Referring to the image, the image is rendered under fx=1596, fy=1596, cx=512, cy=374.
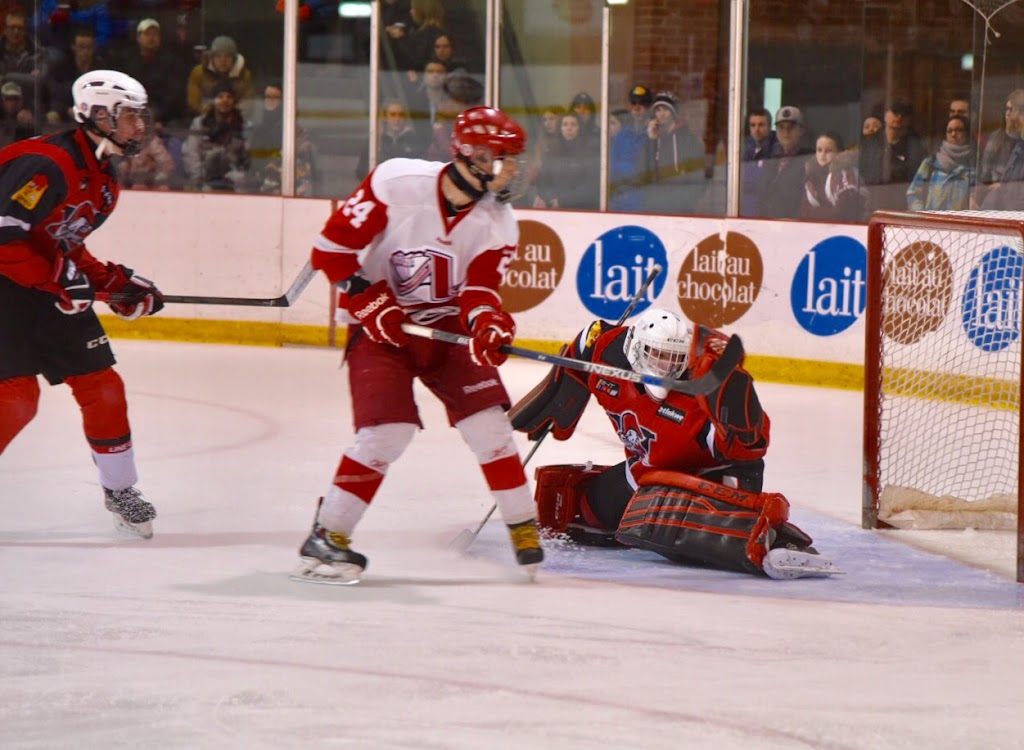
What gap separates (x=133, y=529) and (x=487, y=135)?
146 cm

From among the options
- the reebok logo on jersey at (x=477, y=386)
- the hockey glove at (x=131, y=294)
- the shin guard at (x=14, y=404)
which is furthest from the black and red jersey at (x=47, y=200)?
the reebok logo on jersey at (x=477, y=386)

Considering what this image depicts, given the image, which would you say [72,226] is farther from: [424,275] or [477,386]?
[477,386]

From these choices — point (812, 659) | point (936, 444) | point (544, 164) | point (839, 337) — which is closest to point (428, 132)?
point (544, 164)

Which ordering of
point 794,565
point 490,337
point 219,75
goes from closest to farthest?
point 490,337 → point 794,565 → point 219,75

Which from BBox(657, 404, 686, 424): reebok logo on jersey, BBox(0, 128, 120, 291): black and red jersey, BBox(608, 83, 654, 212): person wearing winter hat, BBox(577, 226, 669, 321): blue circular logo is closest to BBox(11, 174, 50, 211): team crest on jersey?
BBox(0, 128, 120, 291): black and red jersey

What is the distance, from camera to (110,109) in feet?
12.9

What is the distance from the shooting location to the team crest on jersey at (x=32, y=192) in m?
3.78

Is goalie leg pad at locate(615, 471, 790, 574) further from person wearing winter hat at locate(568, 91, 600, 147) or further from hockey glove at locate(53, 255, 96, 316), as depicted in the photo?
person wearing winter hat at locate(568, 91, 600, 147)

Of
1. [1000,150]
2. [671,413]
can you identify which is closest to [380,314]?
[671,413]

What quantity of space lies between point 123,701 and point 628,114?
5.79 m

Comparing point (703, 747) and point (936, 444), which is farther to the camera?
point (936, 444)

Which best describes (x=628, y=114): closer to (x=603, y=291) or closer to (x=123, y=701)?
(x=603, y=291)

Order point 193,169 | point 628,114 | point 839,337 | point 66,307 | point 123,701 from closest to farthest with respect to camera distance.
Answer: point 123,701, point 66,307, point 839,337, point 628,114, point 193,169

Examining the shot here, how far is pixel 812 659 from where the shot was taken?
3.12m
